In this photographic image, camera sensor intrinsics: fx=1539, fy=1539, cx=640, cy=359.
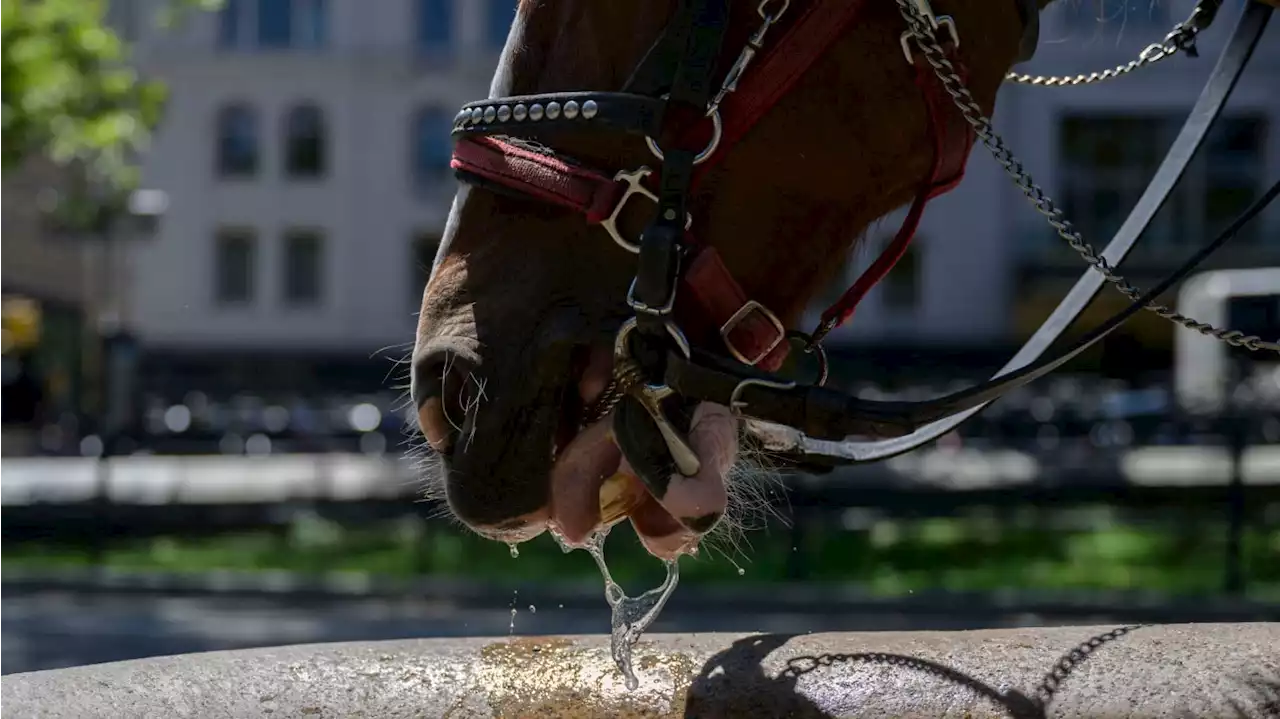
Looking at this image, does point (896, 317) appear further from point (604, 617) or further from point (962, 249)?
point (604, 617)

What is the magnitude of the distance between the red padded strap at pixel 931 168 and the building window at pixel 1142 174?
31429 mm

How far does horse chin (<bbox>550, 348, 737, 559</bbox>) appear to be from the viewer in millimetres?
2463

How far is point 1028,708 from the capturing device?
2.82 metres

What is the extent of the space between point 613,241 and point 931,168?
0.59 metres

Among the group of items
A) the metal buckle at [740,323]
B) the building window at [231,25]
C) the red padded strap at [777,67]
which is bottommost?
the metal buckle at [740,323]

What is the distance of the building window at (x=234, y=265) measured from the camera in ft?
121

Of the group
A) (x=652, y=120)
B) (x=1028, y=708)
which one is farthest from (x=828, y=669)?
(x=652, y=120)

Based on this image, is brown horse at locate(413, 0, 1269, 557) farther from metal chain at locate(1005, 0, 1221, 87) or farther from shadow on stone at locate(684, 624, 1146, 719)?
metal chain at locate(1005, 0, 1221, 87)

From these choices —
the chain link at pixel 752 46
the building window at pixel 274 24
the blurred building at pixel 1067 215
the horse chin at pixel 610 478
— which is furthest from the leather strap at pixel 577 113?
the building window at pixel 274 24

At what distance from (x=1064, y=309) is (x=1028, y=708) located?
0.91 m

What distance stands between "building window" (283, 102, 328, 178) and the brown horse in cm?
3503

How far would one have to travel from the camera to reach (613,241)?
2508mm

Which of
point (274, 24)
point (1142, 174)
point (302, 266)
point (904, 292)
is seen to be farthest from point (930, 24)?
point (274, 24)

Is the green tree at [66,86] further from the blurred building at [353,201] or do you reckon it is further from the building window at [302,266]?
the building window at [302,266]
